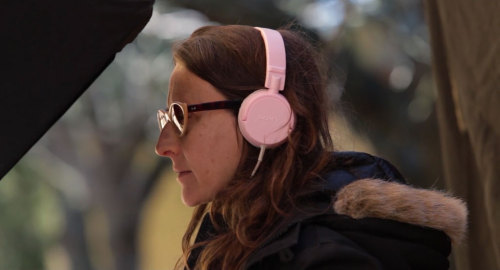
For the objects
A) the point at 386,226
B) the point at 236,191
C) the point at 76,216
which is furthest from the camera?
the point at 76,216

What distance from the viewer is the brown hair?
158 cm

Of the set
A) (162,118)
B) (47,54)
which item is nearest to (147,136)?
(162,118)

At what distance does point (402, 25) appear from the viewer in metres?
6.24

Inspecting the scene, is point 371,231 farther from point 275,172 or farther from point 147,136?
point 147,136

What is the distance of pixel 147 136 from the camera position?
940cm

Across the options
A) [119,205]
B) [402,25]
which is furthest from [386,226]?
[119,205]

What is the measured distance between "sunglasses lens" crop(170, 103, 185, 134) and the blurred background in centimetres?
161

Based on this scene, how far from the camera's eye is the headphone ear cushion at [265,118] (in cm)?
160

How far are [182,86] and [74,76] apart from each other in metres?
0.43

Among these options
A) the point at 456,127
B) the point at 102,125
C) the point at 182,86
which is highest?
the point at 182,86

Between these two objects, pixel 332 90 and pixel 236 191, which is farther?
pixel 332 90

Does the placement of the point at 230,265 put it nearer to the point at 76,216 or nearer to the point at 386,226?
the point at 386,226

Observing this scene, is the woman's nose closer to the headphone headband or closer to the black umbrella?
the headphone headband

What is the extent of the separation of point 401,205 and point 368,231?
0.25 ft
